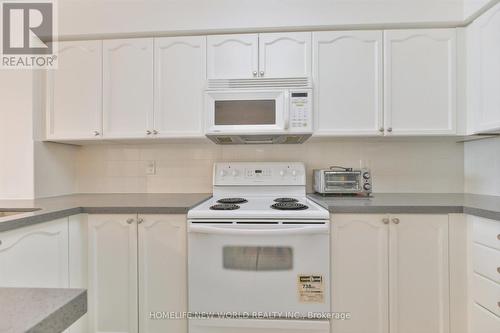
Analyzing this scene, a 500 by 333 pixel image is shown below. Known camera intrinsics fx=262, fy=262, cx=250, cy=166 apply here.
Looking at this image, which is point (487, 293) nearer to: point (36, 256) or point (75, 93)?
point (36, 256)

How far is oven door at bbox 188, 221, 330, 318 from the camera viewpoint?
1.44 metres

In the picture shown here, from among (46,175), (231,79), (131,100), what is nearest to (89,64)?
(131,100)

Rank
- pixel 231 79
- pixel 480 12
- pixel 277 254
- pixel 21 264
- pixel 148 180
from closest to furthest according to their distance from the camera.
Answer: pixel 21 264
pixel 277 254
pixel 480 12
pixel 231 79
pixel 148 180

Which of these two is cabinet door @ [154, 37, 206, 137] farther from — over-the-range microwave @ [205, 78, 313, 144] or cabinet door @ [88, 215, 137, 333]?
cabinet door @ [88, 215, 137, 333]

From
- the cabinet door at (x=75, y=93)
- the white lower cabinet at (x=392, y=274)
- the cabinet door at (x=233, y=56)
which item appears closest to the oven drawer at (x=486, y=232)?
the white lower cabinet at (x=392, y=274)

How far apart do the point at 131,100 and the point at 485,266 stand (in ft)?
7.69

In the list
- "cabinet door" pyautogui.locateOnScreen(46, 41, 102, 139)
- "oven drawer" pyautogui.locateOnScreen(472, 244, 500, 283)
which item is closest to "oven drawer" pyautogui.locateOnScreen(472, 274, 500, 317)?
"oven drawer" pyautogui.locateOnScreen(472, 244, 500, 283)

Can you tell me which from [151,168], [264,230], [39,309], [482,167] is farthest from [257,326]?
[482,167]

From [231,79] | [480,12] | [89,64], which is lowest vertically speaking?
[231,79]

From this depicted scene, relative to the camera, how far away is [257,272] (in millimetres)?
1450

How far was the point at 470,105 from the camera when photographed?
5.60ft

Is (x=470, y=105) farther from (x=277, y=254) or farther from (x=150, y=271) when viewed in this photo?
(x=150, y=271)

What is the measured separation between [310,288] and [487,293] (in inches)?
34.8

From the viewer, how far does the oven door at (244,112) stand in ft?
5.69
